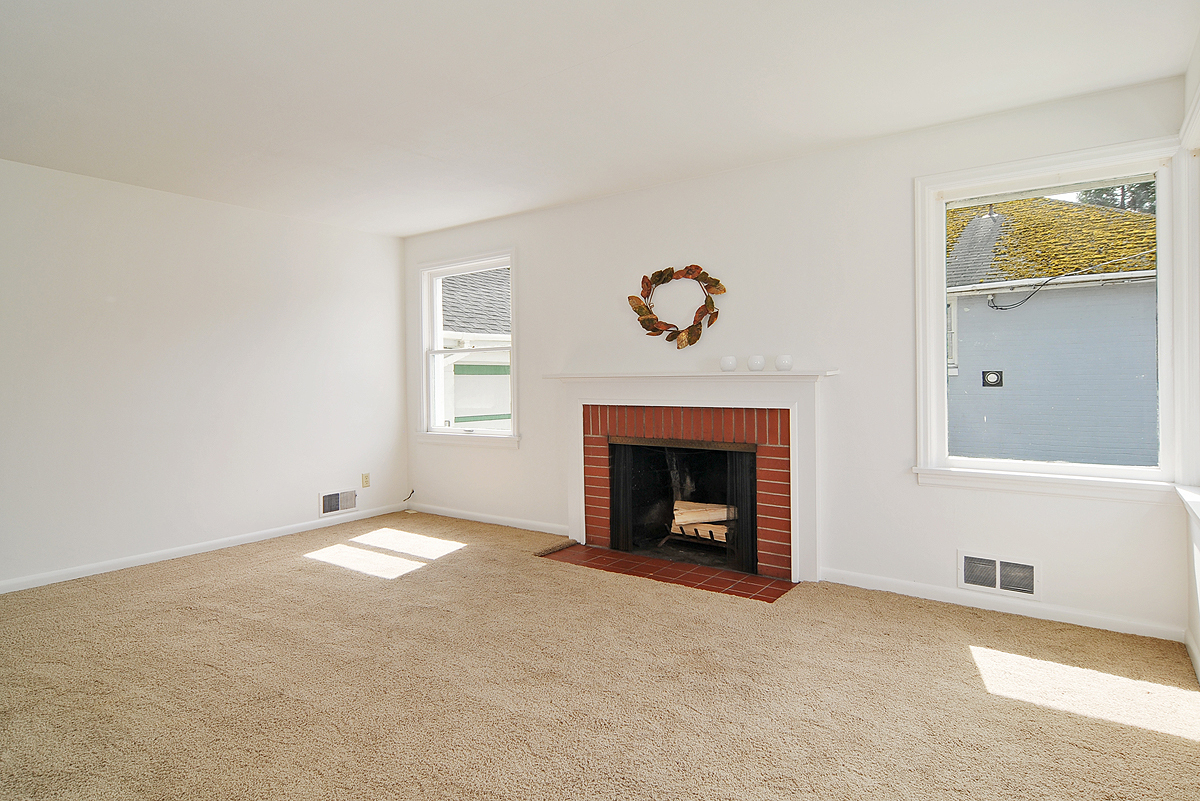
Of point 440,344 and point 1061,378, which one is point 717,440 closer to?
point 1061,378

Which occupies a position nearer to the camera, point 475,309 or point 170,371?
point 170,371

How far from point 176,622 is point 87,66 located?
2499 mm

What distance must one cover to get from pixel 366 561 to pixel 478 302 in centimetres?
228

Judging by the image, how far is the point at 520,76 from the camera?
107 inches

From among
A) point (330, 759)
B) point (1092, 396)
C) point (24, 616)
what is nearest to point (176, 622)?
point (24, 616)

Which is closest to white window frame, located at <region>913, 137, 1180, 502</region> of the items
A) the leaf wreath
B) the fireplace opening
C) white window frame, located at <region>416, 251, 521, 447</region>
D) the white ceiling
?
the white ceiling

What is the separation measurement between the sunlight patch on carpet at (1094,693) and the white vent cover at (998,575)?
577mm

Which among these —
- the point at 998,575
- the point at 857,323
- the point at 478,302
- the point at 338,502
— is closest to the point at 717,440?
the point at 857,323

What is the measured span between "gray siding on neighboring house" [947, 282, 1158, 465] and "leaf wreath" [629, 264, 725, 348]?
1.36 meters

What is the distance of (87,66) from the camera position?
2.60m

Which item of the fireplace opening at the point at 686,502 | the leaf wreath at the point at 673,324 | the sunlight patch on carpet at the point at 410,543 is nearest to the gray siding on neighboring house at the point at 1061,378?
the fireplace opening at the point at 686,502

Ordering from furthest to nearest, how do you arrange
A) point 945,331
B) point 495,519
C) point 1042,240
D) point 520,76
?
point 495,519
point 945,331
point 1042,240
point 520,76

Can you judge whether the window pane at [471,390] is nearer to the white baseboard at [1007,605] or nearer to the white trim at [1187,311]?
the white baseboard at [1007,605]

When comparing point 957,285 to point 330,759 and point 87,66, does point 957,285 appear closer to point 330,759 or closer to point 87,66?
point 330,759
